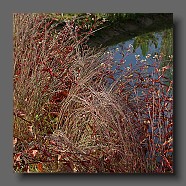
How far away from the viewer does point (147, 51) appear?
373 cm

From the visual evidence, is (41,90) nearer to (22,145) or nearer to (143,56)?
(22,145)

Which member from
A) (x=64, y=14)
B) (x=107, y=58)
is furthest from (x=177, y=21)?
(x=64, y=14)

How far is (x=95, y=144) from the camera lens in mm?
3711

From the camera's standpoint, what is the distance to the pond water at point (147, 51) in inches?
147

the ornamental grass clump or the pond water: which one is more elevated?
the pond water

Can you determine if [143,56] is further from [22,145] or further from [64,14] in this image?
[22,145]

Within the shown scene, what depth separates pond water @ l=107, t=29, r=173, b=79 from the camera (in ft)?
12.2

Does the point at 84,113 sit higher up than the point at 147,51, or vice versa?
the point at 147,51

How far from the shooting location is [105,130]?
12.2ft

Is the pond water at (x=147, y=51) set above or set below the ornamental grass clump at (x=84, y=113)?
above

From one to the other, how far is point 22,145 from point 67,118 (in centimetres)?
42

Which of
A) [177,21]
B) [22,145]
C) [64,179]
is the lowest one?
[64,179]

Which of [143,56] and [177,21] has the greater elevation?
[177,21]

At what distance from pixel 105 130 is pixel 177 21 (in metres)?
1.07
